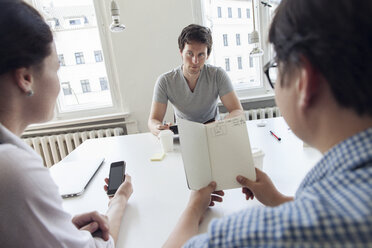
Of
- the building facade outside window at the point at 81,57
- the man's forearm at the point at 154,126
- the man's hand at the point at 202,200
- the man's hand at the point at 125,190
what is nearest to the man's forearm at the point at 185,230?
the man's hand at the point at 202,200

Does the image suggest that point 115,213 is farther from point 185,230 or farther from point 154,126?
point 154,126

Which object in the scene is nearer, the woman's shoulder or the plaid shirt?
the plaid shirt

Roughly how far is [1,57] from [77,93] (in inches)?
93.8

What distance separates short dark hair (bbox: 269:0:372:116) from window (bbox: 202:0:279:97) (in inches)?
91.3

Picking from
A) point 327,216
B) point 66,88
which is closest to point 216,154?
point 327,216

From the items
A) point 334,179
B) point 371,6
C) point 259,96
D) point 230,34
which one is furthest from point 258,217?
point 230,34

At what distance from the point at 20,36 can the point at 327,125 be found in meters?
0.64

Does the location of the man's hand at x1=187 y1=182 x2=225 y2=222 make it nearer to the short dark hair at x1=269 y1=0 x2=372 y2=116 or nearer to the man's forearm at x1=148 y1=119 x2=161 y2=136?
the short dark hair at x1=269 y1=0 x2=372 y2=116

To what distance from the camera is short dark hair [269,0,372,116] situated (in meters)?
0.32

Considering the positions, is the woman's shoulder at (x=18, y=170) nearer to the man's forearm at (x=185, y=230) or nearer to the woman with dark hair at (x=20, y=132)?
the woman with dark hair at (x=20, y=132)

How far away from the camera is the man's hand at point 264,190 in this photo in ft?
2.40

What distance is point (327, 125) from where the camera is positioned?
15.4 inches

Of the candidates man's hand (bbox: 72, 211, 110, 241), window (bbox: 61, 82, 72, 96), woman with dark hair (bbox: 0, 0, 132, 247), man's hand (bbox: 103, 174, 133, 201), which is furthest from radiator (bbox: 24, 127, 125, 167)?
woman with dark hair (bbox: 0, 0, 132, 247)

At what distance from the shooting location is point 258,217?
1.14 ft
